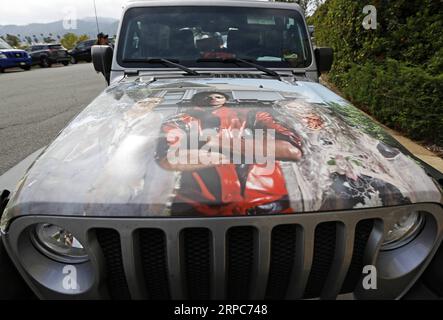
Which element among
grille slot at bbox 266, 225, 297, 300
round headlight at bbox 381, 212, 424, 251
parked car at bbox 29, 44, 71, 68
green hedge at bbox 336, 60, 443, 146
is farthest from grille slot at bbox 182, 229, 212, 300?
parked car at bbox 29, 44, 71, 68

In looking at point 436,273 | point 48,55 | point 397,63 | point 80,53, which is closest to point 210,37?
point 436,273

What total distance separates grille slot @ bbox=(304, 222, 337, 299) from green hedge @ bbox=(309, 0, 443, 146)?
167 inches

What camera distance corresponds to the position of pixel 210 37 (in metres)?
2.97

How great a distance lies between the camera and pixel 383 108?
5750 millimetres

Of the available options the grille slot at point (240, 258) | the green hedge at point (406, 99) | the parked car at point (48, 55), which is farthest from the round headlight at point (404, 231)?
the parked car at point (48, 55)

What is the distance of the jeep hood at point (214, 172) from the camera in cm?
129

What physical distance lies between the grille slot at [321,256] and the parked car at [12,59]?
21.6 m

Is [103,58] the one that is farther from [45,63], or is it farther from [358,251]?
[45,63]

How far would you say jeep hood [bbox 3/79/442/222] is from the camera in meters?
1.29

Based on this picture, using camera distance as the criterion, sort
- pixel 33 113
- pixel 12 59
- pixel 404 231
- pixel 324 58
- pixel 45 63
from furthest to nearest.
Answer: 1. pixel 45 63
2. pixel 12 59
3. pixel 33 113
4. pixel 324 58
5. pixel 404 231

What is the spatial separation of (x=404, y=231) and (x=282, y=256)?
50cm

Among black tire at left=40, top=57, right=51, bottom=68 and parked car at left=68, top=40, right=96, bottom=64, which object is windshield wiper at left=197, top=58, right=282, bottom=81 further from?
parked car at left=68, top=40, right=96, bottom=64

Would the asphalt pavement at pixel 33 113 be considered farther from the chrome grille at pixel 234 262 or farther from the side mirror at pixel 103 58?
the chrome grille at pixel 234 262

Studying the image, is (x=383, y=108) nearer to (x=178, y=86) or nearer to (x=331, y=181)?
(x=178, y=86)
